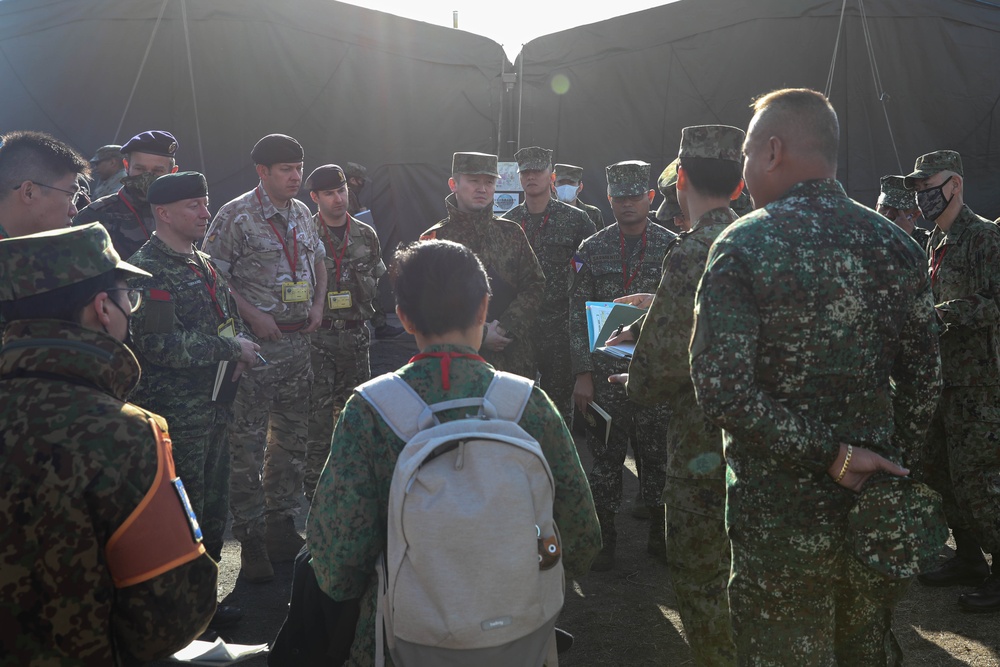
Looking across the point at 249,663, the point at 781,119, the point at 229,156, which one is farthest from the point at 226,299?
the point at 229,156

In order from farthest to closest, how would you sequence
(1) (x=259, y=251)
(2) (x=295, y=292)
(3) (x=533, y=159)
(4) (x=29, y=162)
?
1. (3) (x=533, y=159)
2. (2) (x=295, y=292)
3. (1) (x=259, y=251)
4. (4) (x=29, y=162)

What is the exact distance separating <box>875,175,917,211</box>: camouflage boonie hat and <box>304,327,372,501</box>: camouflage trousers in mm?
4160

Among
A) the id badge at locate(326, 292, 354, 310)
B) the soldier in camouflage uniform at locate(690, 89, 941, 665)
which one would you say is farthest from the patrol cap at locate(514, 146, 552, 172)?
the soldier in camouflage uniform at locate(690, 89, 941, 665)

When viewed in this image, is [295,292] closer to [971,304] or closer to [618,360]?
[618,360]

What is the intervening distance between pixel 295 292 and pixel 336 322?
2.81 ft

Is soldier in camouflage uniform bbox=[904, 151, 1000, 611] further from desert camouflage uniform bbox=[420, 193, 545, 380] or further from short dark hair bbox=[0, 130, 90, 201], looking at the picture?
short dark hair bbox=[0, 130, 90, 201]

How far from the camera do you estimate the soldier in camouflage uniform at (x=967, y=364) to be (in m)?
4.16

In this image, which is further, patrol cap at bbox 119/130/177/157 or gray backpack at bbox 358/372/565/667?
patrol cap at bbox 119/130/177/157

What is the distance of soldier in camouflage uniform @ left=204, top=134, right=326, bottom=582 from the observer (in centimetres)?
471

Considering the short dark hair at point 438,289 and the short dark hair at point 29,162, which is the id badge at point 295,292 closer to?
the short dark hair at point 29,162

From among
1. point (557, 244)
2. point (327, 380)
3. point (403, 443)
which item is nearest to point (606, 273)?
point (557, 244)

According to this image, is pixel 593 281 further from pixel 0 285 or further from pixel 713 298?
pixel 0 285

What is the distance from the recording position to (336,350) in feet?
19.2

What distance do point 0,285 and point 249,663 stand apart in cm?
242
